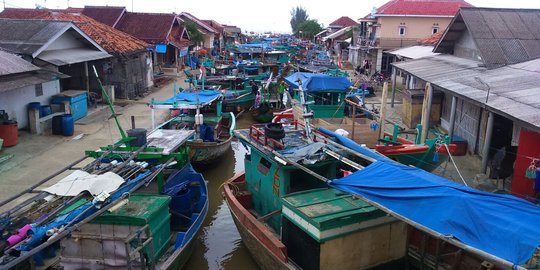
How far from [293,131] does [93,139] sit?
33.3ft

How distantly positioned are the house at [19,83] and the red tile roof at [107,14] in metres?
19.8

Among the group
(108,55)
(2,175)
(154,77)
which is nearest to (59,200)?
(2,175)

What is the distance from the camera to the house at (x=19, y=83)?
15.2m

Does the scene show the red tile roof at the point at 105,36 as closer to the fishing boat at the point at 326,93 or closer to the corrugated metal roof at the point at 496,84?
the fishing boat at the point at 326,93

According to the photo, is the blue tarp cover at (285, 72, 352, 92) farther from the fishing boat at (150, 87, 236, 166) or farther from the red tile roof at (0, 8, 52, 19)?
the red tile roof at (0, 8, 52, 19)

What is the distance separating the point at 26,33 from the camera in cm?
1977

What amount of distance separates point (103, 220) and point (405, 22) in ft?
111

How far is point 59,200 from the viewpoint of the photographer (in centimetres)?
690

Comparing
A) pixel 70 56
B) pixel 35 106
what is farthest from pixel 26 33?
pixel 35 106

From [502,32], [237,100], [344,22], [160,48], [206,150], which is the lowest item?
[206,150]

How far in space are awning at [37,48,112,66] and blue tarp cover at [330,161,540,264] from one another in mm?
16946

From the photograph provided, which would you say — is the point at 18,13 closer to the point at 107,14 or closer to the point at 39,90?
the point at 107,14

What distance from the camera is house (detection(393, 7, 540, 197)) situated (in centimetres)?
1062

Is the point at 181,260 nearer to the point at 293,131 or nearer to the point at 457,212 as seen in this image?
the point at 293,131
